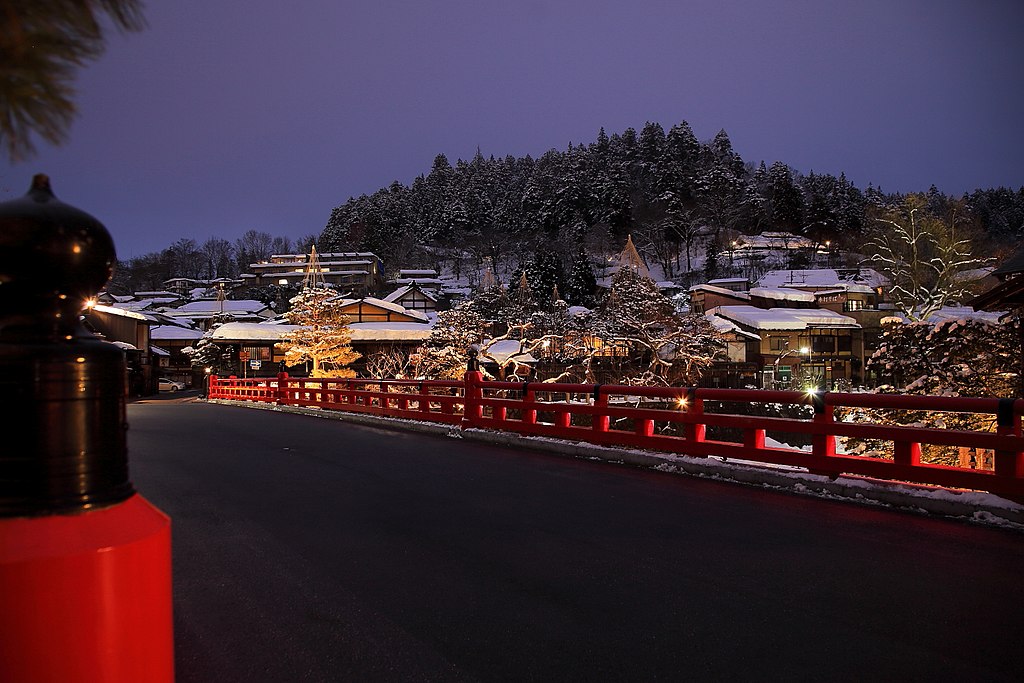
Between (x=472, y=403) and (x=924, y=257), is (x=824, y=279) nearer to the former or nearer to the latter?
(x=924, y=257)

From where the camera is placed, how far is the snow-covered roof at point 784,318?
1617 inches

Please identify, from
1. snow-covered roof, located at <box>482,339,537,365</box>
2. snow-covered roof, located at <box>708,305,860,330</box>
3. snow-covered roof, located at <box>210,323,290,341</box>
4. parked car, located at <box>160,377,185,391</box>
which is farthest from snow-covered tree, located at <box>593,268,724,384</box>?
parked car, located at <box>160,377,185,391</box>

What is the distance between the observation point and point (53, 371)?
1.55 meters

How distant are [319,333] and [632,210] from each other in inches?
2685

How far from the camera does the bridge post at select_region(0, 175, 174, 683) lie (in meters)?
1.39

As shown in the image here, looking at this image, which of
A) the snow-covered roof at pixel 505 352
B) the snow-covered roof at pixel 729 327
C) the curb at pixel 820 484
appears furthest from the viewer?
the snow-covered roof at pixel 729 327

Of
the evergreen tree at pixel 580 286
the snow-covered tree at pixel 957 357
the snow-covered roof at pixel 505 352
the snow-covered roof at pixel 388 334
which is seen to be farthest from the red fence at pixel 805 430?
the evergreen tree at pixel 580 286

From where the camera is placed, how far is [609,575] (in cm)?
391

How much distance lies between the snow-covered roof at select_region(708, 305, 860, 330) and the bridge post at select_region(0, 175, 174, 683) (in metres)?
42.6

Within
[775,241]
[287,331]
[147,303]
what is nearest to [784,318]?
[287,331]

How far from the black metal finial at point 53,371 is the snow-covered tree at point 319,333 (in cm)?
3174

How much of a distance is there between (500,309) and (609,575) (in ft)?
Result: 102

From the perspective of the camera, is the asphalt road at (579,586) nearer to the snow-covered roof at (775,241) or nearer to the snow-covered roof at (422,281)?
the snow-covered roof at (422,281)

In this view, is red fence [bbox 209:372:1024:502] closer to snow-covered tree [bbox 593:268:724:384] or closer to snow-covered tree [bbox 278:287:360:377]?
snow-covered tree [bbox 593:268:724:384]
